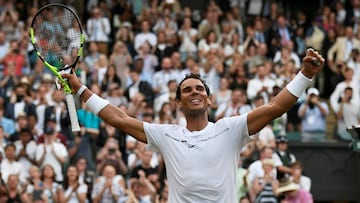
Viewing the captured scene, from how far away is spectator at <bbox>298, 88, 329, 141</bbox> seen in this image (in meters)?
18.5

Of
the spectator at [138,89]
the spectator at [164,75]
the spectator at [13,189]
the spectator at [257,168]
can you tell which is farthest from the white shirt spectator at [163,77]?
the spectator at [13,189]

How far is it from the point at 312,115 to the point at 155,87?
110 inches

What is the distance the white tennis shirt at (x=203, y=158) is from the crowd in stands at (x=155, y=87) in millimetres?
5241

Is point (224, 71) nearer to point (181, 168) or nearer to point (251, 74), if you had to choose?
point (251, 74)

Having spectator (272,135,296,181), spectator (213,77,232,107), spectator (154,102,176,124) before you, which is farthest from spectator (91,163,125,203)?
spectator (213,77,232,107)

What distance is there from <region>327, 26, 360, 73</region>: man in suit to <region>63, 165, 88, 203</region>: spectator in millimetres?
7253

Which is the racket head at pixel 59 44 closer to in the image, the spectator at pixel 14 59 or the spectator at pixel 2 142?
the spectator at pixel 2 142

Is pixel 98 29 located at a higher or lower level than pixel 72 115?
higher

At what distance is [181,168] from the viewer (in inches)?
286

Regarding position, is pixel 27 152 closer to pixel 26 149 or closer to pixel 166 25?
pixel 26 149

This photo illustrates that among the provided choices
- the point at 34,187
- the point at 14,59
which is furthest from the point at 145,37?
the point at 34,187

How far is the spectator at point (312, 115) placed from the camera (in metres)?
18.5

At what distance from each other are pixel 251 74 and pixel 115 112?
11876 mm

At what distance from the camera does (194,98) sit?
739cm
